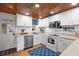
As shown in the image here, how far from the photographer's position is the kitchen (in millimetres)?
1404

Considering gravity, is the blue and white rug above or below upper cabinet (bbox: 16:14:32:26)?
below

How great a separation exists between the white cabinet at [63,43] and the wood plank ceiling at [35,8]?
1.78 feet

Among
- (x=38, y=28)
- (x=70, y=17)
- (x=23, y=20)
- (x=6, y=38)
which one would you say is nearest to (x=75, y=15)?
(x=70, y=17)

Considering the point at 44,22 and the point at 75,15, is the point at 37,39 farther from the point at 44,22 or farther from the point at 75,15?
the point at 75,15

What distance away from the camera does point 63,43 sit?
59.4 inches

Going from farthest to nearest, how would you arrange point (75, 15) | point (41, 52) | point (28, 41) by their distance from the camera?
point (28, 41) < point (41, 52) < point (75, 15)

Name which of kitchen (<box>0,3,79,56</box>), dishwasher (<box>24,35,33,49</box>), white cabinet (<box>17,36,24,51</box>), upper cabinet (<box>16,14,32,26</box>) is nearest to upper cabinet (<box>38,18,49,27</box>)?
kitchen (<box>0,3,79,56</box>)

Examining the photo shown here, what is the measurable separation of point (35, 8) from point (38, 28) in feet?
1.21

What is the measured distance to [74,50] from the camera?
47.3 inches

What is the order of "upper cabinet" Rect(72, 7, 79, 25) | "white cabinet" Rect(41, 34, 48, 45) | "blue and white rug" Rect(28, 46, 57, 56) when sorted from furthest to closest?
1. "white cabinet" Rect(41, 34, 48, 45)
2. "blue and white rug" Rect(28, 46, 57, 56)
3. "upper cabinet" Rect(72, 7, 79, 25)

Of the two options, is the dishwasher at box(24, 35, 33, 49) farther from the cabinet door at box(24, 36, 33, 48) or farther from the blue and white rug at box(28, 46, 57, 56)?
the blue and white rug at box(28, 46, 57, 56)

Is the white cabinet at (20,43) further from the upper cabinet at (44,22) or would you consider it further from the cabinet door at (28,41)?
the upper cabinet at (44,22)

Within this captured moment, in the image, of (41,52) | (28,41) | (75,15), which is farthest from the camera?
(28,41)

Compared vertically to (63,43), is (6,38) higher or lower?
higher
